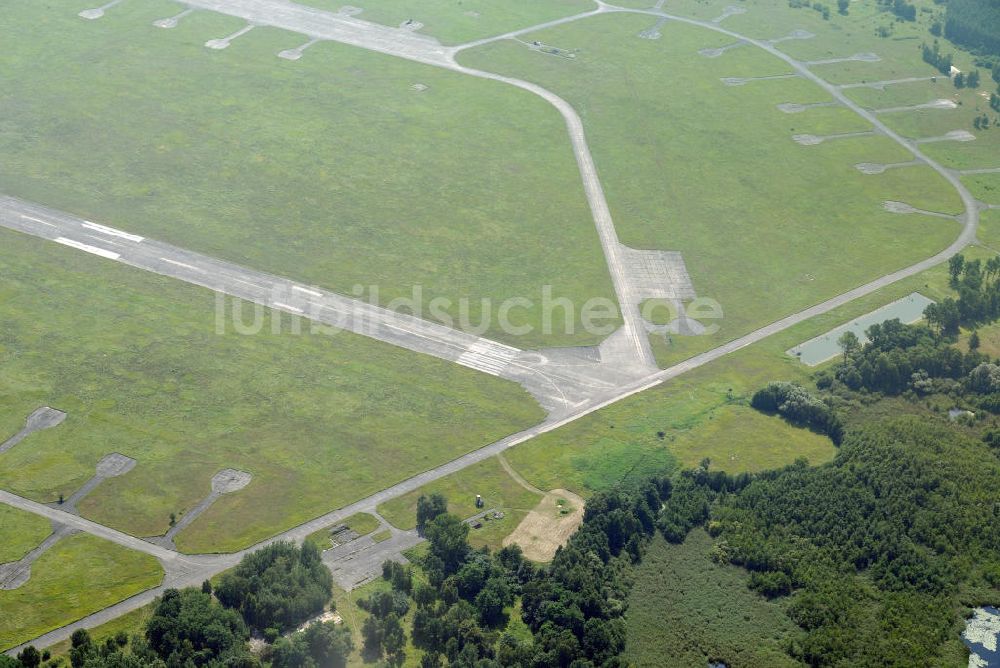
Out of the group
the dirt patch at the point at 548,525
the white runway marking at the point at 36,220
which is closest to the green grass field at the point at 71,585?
the dirt patch at the point at 548,525

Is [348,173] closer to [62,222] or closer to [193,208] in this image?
[193,208]

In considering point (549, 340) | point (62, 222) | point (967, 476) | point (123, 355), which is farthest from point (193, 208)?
point (967, 476)

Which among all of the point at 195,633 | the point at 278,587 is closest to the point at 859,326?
the point at 278,587

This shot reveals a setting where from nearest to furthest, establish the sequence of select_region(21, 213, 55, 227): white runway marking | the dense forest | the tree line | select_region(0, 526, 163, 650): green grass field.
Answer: the tree line, the dense forest, select_region(0, 526, 163, 650): green grass field, select_region(21, 213, 55, 227): white runway marking

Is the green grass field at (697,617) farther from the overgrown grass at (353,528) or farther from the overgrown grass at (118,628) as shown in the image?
the overgrown grass at (118,628)

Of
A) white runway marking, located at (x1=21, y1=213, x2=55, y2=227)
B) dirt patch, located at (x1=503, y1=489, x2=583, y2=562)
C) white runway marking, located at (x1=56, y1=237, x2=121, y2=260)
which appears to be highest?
white runway marking, located at (x1=21, y1=213, x2=55, y2=227)

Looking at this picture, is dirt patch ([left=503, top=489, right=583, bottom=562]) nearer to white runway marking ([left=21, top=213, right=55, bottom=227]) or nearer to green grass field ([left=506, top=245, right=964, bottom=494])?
green grass field ([left=506, top=245, right=964, bottom=494])

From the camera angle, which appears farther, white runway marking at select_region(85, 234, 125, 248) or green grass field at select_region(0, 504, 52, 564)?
white runway marking at select_region(85, 234, 125, 248)

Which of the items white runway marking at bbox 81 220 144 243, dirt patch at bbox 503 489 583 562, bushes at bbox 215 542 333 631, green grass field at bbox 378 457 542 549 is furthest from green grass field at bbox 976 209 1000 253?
white runway marking at bbox 81 220 144 243
